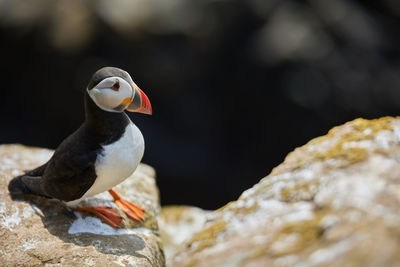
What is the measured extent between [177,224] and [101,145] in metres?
2.52

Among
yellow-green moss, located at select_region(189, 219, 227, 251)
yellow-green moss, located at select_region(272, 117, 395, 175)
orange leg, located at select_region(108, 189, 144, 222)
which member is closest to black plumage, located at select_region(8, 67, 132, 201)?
orange leg, located at select_region(108, 189, 144, 222)

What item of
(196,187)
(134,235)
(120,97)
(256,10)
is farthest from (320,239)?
(256,10)

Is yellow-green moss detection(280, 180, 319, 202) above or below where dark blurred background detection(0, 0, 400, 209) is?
below

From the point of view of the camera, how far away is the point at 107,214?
4.31 metres

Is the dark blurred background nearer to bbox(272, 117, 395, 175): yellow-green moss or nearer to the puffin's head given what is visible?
the puffin's head

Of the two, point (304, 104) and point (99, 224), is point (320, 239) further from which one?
point (304, 104)

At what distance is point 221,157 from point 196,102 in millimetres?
1306

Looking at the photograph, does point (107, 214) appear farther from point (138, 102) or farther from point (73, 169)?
point (138, 102)

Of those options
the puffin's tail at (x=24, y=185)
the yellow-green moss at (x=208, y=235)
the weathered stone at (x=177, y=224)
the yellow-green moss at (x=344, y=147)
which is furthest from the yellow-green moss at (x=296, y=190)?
the weathered stone at (x=177, y=224)

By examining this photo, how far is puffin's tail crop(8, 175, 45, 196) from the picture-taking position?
4.28 metres

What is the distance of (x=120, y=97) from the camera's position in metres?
3.80

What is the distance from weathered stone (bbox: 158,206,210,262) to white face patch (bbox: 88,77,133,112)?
2.22 metres

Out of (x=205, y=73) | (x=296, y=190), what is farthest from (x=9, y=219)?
(x=205, y=73)

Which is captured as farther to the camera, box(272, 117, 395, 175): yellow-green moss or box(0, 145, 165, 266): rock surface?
box(0, 145, 165, 266): rock surface
